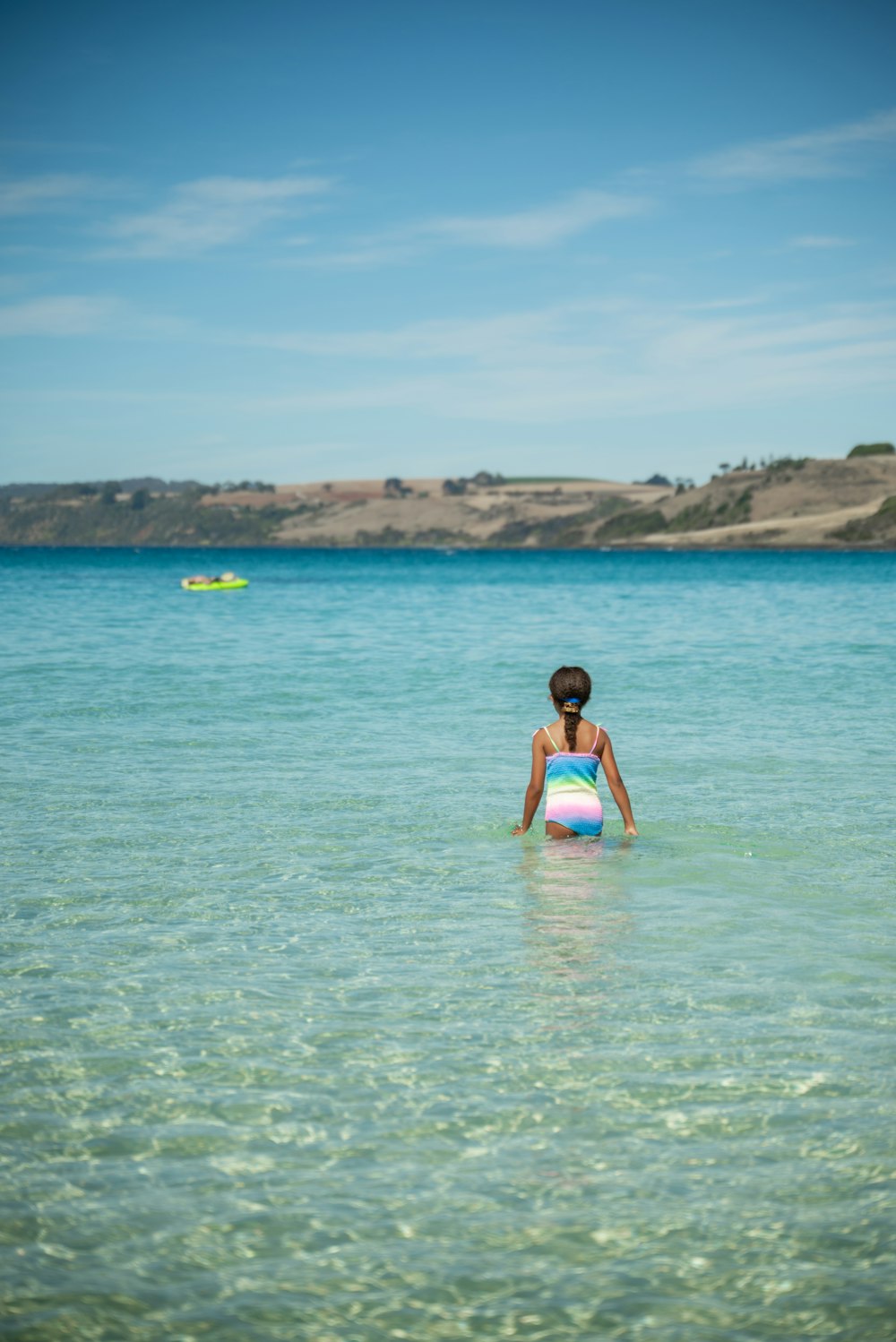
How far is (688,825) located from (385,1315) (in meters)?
8.04

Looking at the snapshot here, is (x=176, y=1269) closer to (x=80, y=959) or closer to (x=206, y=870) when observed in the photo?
(x=80, y=959)

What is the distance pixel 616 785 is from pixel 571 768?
0.43 m

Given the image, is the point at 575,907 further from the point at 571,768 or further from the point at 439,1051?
the point at 439,1051

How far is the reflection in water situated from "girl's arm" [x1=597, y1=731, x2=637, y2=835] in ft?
0.66

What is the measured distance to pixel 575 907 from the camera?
887 centimetres

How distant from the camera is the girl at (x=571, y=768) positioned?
1008 cm

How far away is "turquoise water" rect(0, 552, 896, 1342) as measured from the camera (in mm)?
4375

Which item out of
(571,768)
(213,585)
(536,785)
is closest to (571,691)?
(571,768)

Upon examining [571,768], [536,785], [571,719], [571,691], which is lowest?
[536,785]

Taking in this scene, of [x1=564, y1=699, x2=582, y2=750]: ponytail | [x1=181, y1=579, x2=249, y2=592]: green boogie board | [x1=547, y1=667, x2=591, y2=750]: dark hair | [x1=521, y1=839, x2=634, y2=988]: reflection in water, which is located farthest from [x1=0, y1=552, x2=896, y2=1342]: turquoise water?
[x1=181, y1=579, x2=249, y2=592]: green boogie board

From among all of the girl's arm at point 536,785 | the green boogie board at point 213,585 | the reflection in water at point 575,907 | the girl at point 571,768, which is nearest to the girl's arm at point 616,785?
the girl at point 571,768

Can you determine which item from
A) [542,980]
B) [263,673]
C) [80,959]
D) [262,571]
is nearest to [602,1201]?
[542,980]

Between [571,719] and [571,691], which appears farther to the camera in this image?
[571,719]

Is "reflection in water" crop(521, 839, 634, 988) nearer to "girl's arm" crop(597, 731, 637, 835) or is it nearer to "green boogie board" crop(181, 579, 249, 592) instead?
"girl's arm" crop(597, 731, 637, 835)
